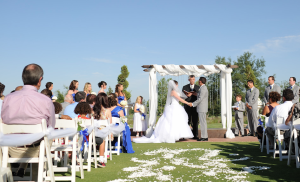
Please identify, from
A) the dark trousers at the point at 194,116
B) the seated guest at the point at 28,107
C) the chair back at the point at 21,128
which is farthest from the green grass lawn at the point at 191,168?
the dark trousers at the point at 194,116

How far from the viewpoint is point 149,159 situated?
6.75m

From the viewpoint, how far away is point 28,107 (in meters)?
3.49

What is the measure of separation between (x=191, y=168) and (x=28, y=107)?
10.8 feet

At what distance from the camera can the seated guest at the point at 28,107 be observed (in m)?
3.48

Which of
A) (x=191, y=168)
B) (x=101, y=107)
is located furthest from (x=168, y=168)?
(x=101, y=107)

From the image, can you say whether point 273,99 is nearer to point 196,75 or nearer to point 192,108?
point 192,108

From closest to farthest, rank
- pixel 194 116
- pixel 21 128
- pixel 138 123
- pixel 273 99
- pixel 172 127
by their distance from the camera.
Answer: pixel 21 128
pixel 273 99
pixel 172 127
pixel 194 116
pixel 138 123

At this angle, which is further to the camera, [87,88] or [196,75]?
[196,75]

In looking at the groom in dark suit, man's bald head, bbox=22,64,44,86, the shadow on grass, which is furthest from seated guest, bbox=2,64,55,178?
the groom in dark suit

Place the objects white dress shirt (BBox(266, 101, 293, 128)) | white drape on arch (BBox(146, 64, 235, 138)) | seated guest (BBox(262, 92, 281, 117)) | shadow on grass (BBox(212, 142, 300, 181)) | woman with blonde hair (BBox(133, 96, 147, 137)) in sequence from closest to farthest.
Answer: shadow on grass (BBox(212, 142, 300, 181)) < white dress shirt (BBox(266, 101, 293, 128)) < seated guest (BBox(262, 92, 281, 117)) < white drape on arch (BBox(146, 64, 235, 138)) < woman with blonde hair (BBox(133, 96, 147, 137))

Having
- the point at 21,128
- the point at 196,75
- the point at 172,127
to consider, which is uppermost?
the point at 196,75

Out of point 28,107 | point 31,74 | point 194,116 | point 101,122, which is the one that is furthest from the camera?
point 194,116

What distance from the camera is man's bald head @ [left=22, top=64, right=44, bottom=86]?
3635 millimetres

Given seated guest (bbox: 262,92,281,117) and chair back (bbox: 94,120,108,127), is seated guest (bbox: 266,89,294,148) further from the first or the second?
chair back (bbox: 94,120,108,127)
